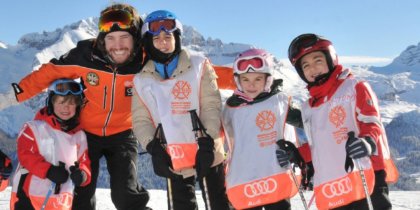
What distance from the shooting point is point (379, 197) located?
3.88 m

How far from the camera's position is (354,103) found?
4.05m

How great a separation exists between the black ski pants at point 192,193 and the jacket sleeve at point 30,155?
4.51 feet

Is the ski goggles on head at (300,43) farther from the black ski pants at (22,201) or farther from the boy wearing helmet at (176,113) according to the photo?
the black ski pants at (22,201)

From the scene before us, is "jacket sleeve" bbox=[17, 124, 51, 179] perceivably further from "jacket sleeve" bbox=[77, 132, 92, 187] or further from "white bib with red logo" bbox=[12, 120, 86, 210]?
"jacket sleeve" bbox=[77, 132, 92, 187]

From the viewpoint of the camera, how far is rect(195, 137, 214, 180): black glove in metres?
4.20

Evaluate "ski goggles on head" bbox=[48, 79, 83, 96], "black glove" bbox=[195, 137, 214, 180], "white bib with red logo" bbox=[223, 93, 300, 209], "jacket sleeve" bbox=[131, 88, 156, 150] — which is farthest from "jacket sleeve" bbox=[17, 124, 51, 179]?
"white bib with red logo" bbox=[223, 93, 300, 209]

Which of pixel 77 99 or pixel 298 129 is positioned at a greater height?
pixel 77 99

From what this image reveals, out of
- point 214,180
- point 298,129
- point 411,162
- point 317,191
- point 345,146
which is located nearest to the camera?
point 345,146

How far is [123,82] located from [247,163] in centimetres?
179

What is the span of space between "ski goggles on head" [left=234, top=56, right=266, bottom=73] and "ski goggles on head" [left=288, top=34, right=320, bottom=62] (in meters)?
0.33

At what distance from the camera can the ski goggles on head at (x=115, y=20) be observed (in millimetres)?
4980

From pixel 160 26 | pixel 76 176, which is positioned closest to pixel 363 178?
pixel 160 26

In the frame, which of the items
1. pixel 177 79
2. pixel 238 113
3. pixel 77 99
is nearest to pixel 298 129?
pixel 238 113

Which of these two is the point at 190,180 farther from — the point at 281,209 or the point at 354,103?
the point at 354,103
